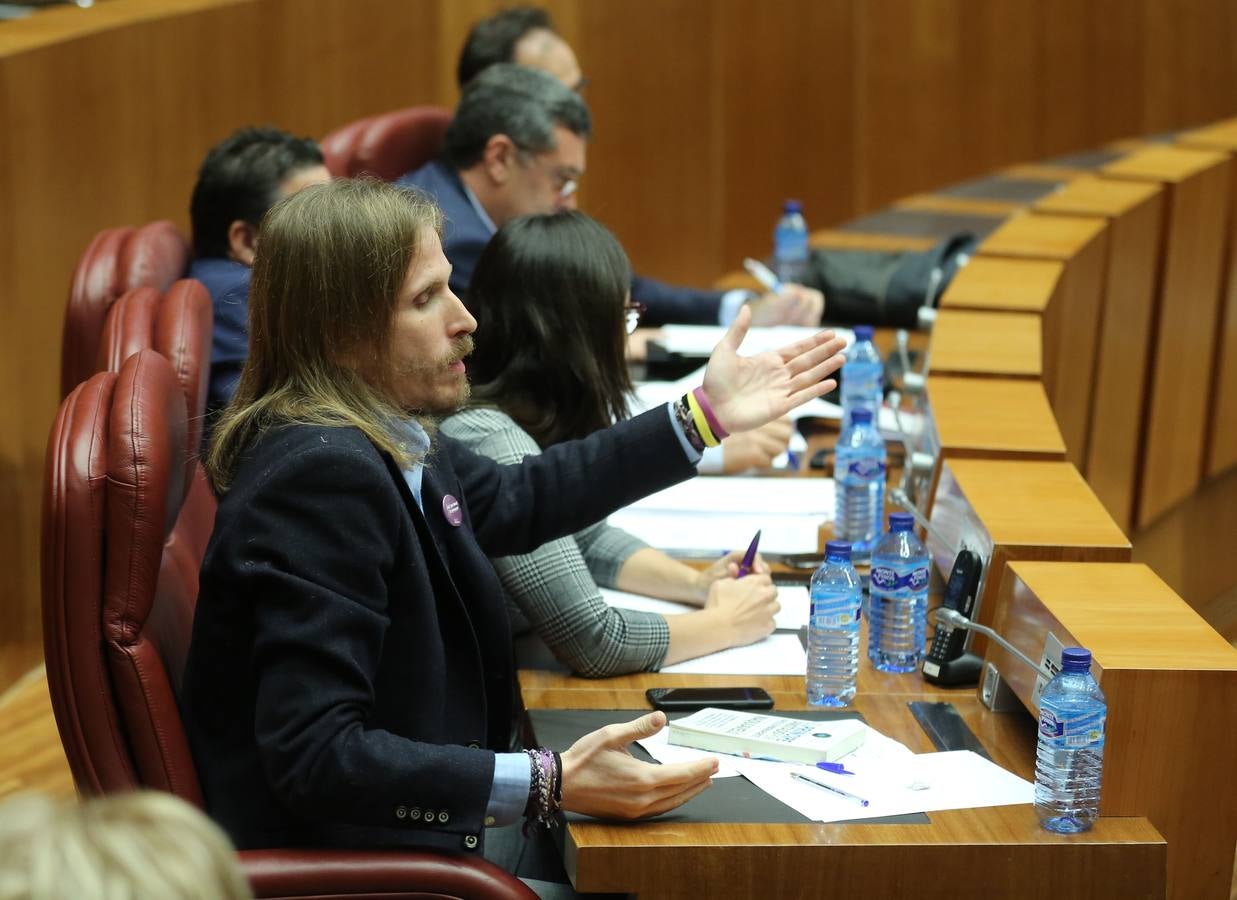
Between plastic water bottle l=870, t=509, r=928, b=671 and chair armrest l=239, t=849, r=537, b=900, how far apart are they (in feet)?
2.27

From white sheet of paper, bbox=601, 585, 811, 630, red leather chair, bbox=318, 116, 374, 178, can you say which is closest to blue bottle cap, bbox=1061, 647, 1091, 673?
white sheet of paper, bbox=601, 585, 811, 630

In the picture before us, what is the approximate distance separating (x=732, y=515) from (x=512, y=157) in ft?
3.93

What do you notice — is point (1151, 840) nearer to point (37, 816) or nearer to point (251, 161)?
point (37, 816)

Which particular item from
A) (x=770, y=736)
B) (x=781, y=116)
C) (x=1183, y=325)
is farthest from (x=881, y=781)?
(x=781, y=116)

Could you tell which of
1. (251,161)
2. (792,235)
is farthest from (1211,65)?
(251,161)

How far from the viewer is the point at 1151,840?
5.11 feet

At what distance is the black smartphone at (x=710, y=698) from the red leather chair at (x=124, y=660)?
15.6 inches

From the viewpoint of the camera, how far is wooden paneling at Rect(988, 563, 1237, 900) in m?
1.59

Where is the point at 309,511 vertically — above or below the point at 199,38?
below

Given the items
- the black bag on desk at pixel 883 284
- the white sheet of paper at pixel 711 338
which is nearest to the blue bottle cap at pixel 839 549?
the white sheet of paper at pixel 711 338

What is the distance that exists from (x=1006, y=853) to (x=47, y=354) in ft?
7.46

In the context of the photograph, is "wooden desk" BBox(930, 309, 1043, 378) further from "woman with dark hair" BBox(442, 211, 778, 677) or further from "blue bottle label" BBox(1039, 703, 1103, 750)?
"blue bottle label" BBox(1039, 703, 1103, 750)

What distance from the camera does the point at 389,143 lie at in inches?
144

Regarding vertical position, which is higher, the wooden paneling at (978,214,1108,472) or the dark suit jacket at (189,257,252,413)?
the dark suit jacket at (189,257,252,413)
